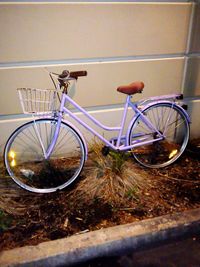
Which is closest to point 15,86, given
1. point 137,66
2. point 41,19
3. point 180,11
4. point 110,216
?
point 41,19

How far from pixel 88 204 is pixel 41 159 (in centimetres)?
113

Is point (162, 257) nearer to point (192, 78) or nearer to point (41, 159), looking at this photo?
point (41, 159)

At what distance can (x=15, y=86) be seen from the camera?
3572 mm

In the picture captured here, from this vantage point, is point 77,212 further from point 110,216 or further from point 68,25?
point 68,25

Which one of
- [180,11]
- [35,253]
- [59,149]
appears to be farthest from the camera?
[59,149]

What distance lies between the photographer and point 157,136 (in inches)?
150

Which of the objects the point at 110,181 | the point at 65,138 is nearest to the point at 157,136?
the point at 110,181

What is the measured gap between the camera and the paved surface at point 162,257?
2.68 metres

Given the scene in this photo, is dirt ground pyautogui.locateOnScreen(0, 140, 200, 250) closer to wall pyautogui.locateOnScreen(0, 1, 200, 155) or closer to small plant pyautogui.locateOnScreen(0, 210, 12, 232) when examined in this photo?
small plant pyautogui.locateOnScreen(0, 210, 12, 232)

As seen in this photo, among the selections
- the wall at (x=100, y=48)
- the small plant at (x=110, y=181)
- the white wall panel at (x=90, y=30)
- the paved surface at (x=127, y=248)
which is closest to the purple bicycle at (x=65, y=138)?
the small plant at (x=110, y=181)

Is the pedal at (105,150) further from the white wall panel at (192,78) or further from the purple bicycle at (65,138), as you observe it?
the white wall panel at (192,78)

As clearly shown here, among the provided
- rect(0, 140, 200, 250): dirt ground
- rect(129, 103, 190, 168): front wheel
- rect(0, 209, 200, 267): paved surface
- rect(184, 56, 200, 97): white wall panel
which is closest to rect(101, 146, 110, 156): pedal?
rect(0, 140, 200, 250): dirt ground

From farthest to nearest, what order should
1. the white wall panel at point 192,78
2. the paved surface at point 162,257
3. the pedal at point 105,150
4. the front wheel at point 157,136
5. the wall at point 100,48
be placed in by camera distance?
the white wall panel at point 192,78, the front wheel at point 157,136, the pedal at point 105,150, the wall at point 100,48, the paved surface at point 162,257

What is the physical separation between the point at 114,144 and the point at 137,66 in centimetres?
119
